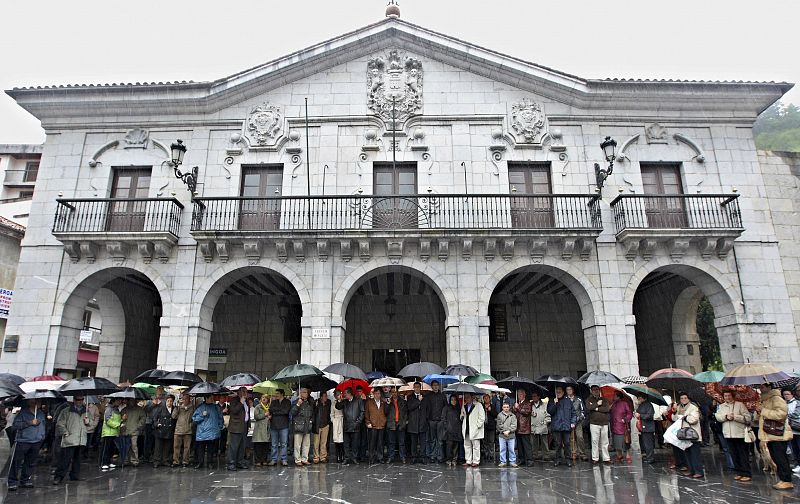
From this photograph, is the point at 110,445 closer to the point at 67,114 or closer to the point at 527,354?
the point at 67,114

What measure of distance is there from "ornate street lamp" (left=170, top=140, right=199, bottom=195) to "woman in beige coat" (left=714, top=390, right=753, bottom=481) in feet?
46.2

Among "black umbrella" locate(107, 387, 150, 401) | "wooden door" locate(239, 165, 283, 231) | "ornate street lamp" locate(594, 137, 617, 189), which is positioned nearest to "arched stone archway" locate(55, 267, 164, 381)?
"wooden door" locate(239, 165, 283, 231)

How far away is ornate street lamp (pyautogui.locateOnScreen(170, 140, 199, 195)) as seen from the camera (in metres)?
14.2

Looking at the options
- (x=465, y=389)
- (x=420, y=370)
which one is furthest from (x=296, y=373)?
(x=465, y=389)

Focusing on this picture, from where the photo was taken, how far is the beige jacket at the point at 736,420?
28.5 ft

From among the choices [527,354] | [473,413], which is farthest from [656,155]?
[473,413]

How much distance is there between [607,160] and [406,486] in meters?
11.0

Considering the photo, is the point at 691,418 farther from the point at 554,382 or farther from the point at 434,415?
the point at 434,415

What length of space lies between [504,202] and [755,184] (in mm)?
7780

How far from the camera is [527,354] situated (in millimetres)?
19203

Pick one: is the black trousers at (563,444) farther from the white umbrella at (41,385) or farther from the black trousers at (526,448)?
the white umbrella at (41,385)

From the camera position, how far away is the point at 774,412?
26.7ft

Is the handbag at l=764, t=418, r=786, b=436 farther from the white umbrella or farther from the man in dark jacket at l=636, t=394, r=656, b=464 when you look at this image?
the white umbrella

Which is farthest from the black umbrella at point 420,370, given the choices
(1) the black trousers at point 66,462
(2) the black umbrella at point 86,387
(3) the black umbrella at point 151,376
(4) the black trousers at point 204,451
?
(1) the black trousers at point 66,462
